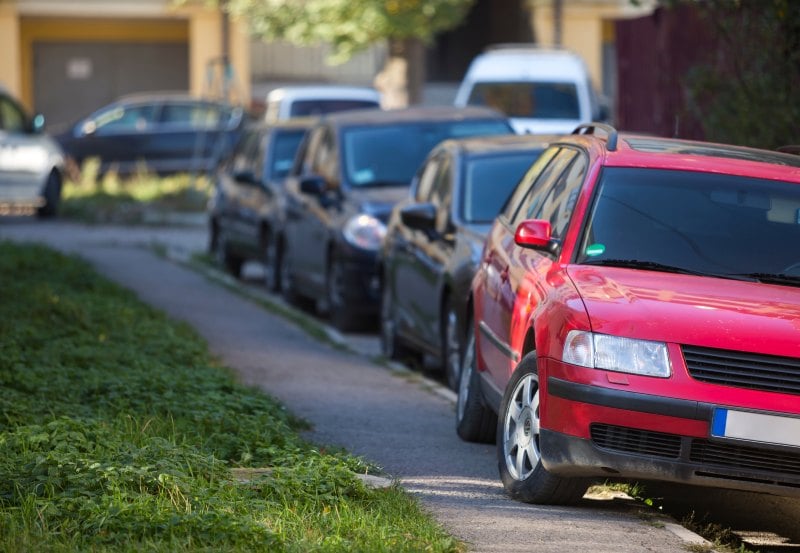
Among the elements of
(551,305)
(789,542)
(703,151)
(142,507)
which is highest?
(703,151)

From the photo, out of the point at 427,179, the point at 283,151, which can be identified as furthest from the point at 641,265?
the point at 283,151

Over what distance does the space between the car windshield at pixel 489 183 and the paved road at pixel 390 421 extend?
1.20m

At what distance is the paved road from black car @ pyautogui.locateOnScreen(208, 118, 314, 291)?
0.66m

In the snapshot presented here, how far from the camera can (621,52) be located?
20.7m

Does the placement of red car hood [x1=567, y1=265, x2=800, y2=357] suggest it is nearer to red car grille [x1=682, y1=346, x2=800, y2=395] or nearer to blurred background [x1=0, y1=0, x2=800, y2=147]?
red car grille [x1=682, y1=346, x2=800, y2=395]

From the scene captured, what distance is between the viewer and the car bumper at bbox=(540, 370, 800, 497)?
21.8 feet

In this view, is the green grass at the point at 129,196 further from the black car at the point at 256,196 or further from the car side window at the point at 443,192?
the car side window at the point at 443,192

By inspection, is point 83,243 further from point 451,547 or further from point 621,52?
point 451,547

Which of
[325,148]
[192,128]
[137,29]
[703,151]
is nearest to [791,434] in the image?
[703,151]

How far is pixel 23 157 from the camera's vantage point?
2512cm

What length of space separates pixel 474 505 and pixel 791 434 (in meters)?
1.34

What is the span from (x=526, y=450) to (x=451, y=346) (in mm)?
3674

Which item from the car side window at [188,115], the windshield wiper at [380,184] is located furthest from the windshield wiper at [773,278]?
the car side window at [188,115]

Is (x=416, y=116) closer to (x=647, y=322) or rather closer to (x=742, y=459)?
(x=647, y=322)
